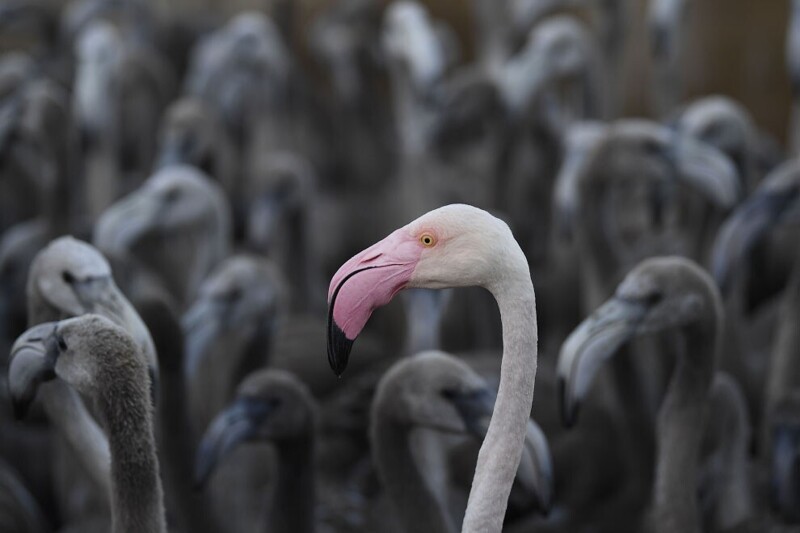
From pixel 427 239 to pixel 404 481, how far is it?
4.56 ft

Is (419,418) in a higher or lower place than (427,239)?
lower

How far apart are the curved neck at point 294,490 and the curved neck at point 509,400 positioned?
1.52m

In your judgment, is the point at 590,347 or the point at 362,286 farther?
the point at 590,347

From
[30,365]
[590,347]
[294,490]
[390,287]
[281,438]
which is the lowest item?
[294,490]

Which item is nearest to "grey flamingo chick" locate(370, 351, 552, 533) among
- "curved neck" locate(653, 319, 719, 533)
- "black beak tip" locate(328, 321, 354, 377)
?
"curved neck" locate(653, 319, 719, 533)

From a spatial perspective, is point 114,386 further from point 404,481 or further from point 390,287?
point 404,481

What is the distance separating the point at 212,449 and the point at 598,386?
6.44ft

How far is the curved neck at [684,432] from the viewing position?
4711 mm

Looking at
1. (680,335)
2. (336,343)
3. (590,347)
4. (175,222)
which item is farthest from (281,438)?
(175,222)

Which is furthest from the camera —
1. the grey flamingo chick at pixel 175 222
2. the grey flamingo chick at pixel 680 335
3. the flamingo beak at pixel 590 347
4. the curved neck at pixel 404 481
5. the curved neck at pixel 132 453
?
the grey flamingo chick at pixel 175 222

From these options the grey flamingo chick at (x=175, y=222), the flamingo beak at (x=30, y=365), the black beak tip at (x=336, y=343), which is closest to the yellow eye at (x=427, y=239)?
the black beak tip at (x=336, y=343)

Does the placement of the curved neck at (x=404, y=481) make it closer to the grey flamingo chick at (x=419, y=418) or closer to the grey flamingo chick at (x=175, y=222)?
the grey flamingo chick at (x=419, y=418)

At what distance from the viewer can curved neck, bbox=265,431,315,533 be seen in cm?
486

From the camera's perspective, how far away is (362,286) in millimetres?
3371
